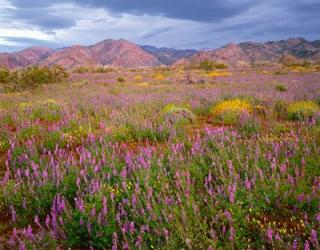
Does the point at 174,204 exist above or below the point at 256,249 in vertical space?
above

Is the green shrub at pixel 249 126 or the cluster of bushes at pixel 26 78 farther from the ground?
the cluster of bushes at pixel 26 78

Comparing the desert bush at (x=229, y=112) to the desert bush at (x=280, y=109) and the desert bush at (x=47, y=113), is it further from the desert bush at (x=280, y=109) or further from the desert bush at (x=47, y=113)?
the desert bush at (x=47, y=113)

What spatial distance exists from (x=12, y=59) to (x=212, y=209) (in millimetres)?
180168

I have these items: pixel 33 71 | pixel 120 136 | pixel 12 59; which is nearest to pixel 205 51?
pixel 12 59

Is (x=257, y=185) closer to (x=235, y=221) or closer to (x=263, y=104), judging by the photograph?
(x=235, y=221)

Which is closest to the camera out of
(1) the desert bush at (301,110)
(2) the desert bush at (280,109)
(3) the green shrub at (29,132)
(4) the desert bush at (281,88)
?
(3) the green shrub at (29,132)

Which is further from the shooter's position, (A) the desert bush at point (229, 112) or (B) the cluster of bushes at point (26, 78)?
(B) the cluster of bushes at point (26, 78)

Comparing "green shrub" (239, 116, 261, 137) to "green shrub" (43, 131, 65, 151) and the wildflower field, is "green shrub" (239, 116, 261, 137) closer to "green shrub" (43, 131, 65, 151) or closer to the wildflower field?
the wildflower field

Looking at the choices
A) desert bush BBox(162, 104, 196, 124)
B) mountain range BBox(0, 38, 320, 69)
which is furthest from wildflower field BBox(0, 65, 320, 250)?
mountain range BBox(0, 38, 320, 69)

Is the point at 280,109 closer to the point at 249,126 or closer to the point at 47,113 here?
the point at 249,126

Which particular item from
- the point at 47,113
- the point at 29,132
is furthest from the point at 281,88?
the point at 29,132

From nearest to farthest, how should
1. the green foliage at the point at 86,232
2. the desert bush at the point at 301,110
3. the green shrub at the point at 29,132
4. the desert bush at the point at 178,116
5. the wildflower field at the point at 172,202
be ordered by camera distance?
the wildflower field at the point at 172,202, the green foliage at the point at 86,232, the green shrub at the point at 29,132, the desert bush at the point at 178,116, the desert bush at the point at 301,110

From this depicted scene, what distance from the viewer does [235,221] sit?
294cm

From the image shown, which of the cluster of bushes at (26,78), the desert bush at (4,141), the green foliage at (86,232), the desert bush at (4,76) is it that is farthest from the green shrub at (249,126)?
the desert bush at (4,76)
